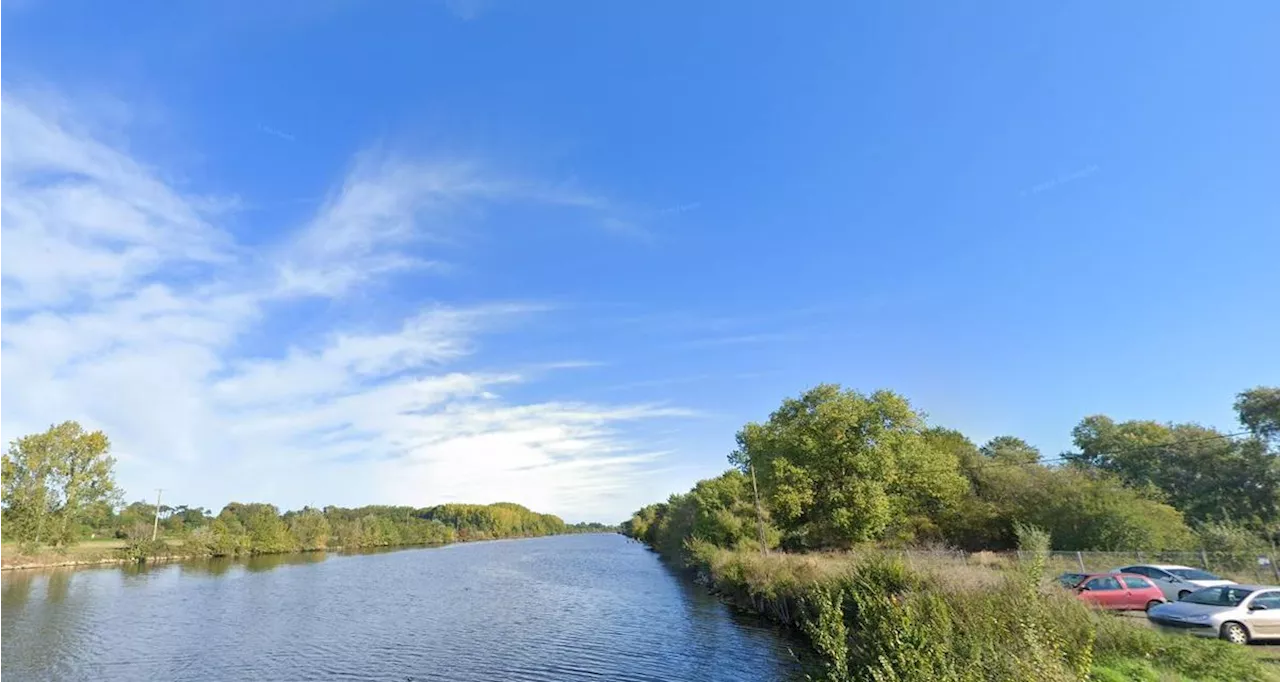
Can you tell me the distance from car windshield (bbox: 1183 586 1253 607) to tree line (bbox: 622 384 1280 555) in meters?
29.3

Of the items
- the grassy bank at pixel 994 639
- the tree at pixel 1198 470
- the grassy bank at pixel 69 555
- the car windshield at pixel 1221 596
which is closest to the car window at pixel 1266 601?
the car windshield at pixel 1221 596

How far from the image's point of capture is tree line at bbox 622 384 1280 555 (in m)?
48.3

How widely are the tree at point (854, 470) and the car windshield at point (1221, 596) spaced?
99.1 feet

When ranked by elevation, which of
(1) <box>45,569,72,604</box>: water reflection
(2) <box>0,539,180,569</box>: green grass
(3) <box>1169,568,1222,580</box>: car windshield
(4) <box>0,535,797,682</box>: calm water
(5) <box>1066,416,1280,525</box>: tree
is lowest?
(4) <box>0,535,797,682</box>: calm water

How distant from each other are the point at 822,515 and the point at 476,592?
3183 cm

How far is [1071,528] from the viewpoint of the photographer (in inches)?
1919

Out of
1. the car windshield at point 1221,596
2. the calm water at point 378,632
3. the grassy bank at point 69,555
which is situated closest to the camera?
the car windshield at point 1221,596

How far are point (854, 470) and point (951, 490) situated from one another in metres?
9.84

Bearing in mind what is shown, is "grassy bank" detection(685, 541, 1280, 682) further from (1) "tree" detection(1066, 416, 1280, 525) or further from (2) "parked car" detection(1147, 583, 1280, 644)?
(1) "tree" detection(1066, 416, 1280, 525)

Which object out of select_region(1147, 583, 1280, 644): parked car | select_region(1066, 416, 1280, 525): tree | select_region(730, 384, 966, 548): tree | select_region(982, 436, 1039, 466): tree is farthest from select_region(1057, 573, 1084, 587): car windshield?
select_region(982, 436, 1039, 466): tree

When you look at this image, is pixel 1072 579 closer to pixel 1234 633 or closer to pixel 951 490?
pixel 1234 633

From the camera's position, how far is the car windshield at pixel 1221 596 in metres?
18.9

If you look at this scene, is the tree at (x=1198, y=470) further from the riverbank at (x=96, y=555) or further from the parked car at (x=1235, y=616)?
the riverbank at (x=96, y=555)

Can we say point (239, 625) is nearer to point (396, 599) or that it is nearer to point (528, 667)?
point (396, 599)
